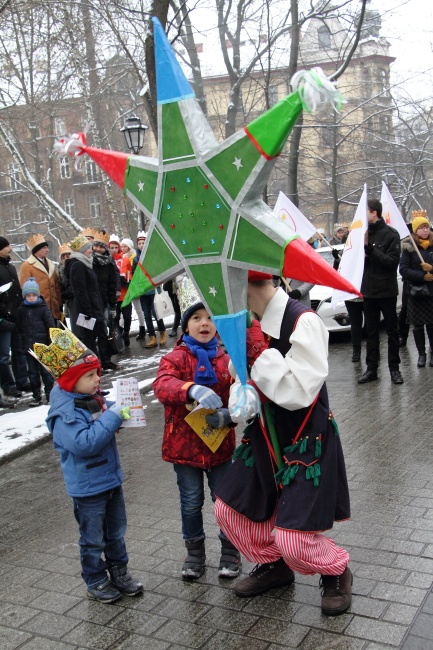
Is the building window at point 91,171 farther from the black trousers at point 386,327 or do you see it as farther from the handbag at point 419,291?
the black trousers at point 386,327

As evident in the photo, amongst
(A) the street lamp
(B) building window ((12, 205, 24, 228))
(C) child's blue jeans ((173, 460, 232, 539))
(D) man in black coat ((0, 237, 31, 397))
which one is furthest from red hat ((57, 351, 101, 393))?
(B) building window ((12, 205, 24, 228))

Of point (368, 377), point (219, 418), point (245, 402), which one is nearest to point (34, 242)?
point (368, 377)

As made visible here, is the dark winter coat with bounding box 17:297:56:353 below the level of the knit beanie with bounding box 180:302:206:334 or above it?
below

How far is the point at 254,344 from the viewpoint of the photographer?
Result: 3.58m

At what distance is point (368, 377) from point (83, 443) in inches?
231

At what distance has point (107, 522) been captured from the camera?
413cm

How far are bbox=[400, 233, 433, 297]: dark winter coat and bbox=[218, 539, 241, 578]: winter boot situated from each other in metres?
6.25

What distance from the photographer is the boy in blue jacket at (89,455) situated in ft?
12.7

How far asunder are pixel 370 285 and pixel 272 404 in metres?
5.55

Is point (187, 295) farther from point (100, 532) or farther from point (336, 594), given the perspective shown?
point (336, 594)

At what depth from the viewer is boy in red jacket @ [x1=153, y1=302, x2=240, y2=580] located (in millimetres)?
4137

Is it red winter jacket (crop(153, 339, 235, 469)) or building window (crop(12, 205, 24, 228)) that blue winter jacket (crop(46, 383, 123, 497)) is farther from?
building window (crop(12, 205, 24, 228))

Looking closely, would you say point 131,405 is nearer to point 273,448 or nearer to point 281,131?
point 273,448

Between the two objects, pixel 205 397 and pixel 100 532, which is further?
pixel 100 532
